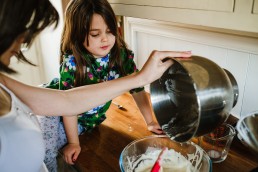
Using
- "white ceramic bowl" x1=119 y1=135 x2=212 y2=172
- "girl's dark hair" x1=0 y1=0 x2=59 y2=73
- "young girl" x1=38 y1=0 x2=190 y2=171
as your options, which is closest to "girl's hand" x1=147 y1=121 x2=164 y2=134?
"young girl" x1=38 y1=0 x2=190 y2=171

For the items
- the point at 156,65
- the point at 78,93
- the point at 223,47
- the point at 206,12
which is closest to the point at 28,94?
the point at 78,93

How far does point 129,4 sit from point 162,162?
1.74ft

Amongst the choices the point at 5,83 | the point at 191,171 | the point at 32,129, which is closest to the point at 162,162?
the point at 191,171

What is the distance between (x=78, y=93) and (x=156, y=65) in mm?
257

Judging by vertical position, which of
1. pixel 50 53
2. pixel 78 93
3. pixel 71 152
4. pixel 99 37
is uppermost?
pixel 99 37

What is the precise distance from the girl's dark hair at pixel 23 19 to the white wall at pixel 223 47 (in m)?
0.69

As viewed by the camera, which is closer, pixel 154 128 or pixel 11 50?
pixel 11 50

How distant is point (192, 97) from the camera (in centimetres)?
66

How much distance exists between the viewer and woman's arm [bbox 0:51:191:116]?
711 mm

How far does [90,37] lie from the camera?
0.91 meters

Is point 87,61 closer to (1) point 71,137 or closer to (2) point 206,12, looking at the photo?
(1) point 71,137

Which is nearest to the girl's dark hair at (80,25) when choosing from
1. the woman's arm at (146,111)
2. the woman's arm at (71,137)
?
the woman's arm at (71,137)

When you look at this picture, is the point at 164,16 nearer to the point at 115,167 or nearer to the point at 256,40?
the point at 256,40

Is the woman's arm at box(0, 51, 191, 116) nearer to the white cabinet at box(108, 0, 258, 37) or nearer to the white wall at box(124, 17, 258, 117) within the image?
the white cabinet at box(108, 0, 258, 37)
